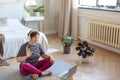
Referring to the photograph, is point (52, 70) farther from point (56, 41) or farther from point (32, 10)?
point (32, 10)

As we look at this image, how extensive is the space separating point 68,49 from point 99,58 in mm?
661

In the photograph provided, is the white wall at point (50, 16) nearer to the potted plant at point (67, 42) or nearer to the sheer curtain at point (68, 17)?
the sheer curtain at point (68, 17)

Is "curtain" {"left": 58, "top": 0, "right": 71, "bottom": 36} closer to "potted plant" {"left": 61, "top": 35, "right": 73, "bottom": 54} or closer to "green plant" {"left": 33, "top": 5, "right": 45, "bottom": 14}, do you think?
"green plant" {"left": 33, "top": 5, "right": 45, "bottom": 14}

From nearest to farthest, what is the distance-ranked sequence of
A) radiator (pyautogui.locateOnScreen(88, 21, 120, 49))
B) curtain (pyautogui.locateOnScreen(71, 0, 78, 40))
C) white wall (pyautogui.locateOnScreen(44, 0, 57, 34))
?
radiator (pyautogui.locateOnScreen(88, 21, 120, 49)) → curtain (pyautogui.locateOnScreen(71, 0, 78, 40)) → white wall (pyautogui.locateOnScreen(44, 0, 57, 34))

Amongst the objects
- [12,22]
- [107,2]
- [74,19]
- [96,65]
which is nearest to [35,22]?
[12,22]

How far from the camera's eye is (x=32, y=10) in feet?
17.3

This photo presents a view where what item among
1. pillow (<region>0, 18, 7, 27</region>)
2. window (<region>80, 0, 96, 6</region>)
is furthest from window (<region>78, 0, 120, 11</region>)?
pillow (<region>0, 18, 7, 27</region>)

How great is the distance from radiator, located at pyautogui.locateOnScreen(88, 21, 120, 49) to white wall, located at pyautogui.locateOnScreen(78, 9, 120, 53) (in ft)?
0.36

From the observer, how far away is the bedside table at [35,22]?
502 cm

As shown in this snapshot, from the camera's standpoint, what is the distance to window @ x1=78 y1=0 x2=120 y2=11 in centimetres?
426

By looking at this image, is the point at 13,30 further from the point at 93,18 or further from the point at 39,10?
the point at 93,18

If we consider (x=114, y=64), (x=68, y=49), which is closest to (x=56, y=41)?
(x=68, y=49)

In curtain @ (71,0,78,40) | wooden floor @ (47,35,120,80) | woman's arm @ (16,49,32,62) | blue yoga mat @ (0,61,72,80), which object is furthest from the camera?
curtain @ (71,0,78,40)

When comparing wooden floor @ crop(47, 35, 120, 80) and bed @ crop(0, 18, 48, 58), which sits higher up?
bed @ crop(0, 18, 48, 58)
